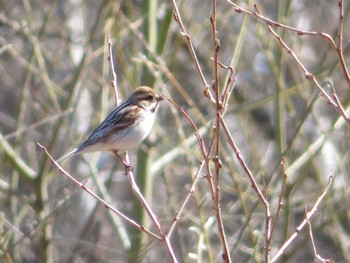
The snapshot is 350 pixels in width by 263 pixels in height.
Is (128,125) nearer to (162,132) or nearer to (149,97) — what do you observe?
(149,97)

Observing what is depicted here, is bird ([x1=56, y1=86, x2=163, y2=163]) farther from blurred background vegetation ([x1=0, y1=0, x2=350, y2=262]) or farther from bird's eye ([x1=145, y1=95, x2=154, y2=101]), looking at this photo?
blurred background vegetation ([x1=0, y1=0, x2=350, y2=262])

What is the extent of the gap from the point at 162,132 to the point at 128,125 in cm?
175

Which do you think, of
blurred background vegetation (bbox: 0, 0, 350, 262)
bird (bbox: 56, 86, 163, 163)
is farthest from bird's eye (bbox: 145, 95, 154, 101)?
blurred background vegetation (bbox: 0, 0, 350, 262)

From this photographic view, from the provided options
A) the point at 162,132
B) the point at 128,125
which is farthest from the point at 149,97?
the point at 162,132

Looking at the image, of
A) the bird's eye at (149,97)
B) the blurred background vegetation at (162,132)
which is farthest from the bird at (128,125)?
the blurred background vegetation at (162,132)

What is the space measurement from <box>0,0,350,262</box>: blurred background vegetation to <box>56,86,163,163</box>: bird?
0.35 meters

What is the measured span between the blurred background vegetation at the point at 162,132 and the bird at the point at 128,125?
13.7 inches

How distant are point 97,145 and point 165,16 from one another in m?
2.09

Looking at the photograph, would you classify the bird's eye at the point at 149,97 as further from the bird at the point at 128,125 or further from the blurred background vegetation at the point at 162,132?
the blurred background vegetation at the point at 162,132

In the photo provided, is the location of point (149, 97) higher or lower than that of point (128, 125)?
higher

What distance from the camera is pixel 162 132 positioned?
7.41 metres

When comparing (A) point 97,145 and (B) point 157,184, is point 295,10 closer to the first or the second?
(B) point 157,184

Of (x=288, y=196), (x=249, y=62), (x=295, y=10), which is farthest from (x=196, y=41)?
(x=288, y=196)

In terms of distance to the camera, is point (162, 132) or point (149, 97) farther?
point (162, 132)
